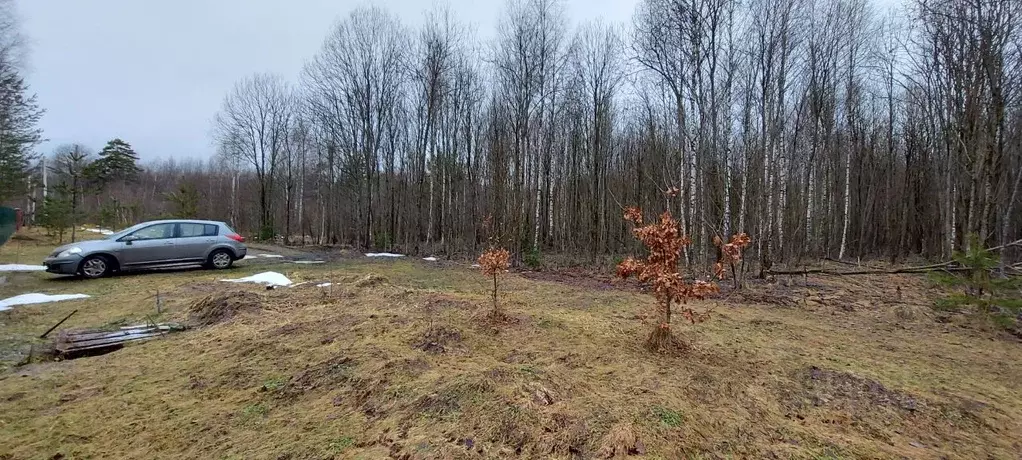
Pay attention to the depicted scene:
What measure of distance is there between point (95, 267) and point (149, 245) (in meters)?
1.02

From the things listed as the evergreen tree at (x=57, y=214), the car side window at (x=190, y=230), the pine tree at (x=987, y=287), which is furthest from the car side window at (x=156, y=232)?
the pine tree at (x=987, y=287)

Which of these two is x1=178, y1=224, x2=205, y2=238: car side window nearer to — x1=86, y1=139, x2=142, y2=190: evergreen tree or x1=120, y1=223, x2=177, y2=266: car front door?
x1=120, y1=223, x2=177, y2=266: car front door

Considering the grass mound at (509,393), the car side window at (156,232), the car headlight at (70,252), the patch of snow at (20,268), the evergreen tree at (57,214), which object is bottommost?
the grass mound at (509,393)

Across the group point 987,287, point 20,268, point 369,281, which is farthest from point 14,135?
point 987,287

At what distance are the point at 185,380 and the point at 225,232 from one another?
9235 mm

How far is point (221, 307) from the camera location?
20.4 ft

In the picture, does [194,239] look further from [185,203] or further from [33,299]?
[185,203]

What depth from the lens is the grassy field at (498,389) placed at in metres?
2.78

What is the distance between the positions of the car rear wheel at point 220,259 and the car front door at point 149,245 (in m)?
0.84

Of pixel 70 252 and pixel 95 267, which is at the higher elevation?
pixel 70 252

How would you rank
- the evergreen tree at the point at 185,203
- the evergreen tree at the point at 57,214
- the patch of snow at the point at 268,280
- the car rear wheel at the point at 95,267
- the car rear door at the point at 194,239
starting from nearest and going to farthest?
the patch of snow at the point at 268,280
the car rear wheel at the point at 95,267
the car rear door at the point at 194,239
the evergreen tree at the point at 57,214
the evergreen tree at the point at 185,203

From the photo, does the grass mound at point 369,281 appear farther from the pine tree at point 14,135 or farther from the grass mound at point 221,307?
the pine tree at point 14,135

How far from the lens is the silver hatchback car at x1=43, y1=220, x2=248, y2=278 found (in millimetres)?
9398

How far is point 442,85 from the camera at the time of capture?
20.5 m
